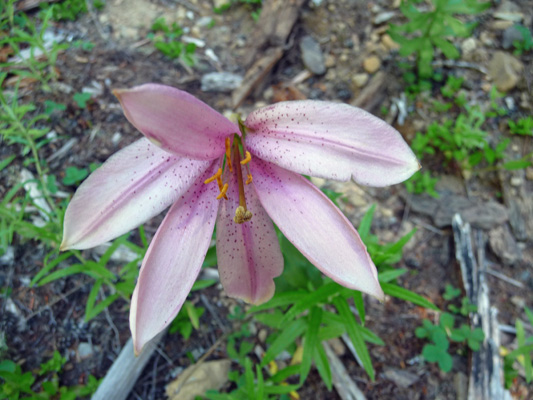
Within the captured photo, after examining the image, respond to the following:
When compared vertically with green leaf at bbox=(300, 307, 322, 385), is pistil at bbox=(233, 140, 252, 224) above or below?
above

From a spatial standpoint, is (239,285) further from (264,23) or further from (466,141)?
(264,23)

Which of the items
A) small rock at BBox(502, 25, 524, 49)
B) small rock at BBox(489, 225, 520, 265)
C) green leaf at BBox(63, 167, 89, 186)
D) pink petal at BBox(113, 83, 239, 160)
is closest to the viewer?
pink petal at BBox(113, 83, 239, 160)

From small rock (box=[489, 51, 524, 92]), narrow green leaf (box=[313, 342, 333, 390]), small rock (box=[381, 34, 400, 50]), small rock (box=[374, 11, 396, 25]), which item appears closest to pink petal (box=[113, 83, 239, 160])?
narrow green leaf (box=[313, 342, 333, 390])

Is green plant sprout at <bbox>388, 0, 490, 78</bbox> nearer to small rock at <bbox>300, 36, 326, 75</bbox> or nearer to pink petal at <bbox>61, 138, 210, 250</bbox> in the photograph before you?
small rock at <bbox>300, 36, 326, 75</bbox>

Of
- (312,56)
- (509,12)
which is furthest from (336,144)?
(509,12)

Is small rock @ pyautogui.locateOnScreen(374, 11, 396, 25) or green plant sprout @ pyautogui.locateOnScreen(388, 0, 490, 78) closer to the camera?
green plant sprout @ pyautogui.locateOnScreen(388, 0, 490, 78)

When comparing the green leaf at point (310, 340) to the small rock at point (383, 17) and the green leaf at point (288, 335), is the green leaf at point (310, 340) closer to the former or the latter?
the green leaf at point (288, 335)

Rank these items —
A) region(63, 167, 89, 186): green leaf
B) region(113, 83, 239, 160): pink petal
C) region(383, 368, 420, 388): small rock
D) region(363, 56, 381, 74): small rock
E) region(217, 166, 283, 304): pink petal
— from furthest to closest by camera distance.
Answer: region(363, 56, 381, 74): small rock < region(63, 167, 89, 186): green leaf < region(383, 368, 420, 388): small rock < region(217, 166, 283, 304): pink petal < region(113, 83, 239, 160): pink petal

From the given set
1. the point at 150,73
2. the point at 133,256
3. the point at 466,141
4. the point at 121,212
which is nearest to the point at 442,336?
the point at 466,141
